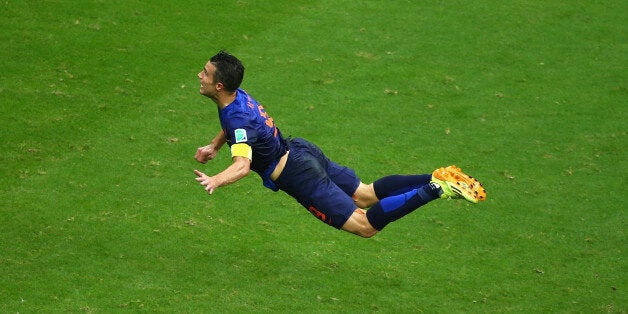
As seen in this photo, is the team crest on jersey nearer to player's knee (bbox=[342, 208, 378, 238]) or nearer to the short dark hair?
the short dark hair

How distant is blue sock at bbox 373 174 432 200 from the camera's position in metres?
11.4

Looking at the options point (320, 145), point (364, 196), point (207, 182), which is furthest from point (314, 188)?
point (320, 145)

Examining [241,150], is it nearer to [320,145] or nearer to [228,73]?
[228,73]

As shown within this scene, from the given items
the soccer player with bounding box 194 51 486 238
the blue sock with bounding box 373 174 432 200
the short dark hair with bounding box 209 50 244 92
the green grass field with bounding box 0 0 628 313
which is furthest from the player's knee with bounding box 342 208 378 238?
the short dark hair with bounding box 209 50 244 92

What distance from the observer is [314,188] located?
1116 centimetres

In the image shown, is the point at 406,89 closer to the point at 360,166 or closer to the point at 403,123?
the point at 403,123

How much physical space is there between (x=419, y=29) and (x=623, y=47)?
138 inches

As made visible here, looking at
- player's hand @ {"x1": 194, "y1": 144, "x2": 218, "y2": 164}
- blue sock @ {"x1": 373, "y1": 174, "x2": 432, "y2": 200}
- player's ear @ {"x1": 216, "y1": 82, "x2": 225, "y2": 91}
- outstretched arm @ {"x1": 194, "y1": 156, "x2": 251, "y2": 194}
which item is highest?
player's ear @ {"x1": 216, "y1": 82, "x2": 225, "y2": 91}

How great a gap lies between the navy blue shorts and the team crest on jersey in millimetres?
856

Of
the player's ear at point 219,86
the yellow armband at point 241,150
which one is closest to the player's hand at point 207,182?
the yellow armband at point 241,150

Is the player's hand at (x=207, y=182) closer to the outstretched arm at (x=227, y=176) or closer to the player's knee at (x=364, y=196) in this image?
the outstretched arm at (x=227, y=176)

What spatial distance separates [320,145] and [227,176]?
4.82 m

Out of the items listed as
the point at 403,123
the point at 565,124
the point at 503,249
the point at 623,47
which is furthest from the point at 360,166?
the point at 623,47

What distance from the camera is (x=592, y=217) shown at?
13.6 metres
